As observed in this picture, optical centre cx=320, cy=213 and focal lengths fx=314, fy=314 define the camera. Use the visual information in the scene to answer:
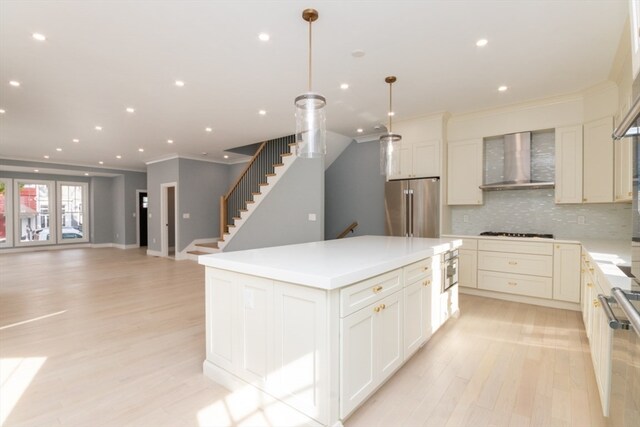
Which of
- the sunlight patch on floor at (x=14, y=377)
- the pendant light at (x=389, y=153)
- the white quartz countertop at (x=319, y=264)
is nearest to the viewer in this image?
the white quartz countertop at (x=319, y=264)

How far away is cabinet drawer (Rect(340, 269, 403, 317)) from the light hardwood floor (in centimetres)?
71

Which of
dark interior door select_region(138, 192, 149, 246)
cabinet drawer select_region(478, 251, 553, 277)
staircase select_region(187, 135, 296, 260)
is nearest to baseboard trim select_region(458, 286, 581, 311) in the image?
cabinet drawer select_region(478, 251, 553, 277)

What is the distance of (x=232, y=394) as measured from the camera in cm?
216

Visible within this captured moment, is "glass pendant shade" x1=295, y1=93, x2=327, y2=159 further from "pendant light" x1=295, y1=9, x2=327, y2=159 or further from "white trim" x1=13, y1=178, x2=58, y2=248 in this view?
"white trim" x1=13, y1=178, x2=58, y2=248

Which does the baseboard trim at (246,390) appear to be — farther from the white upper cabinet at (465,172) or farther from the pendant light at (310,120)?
the white upper cabinet at (465,172)

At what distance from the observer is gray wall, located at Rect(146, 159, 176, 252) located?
8539 mm

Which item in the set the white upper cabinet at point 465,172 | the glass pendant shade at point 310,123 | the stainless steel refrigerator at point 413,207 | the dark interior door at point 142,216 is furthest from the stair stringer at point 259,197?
the dark interior door at point 142,216

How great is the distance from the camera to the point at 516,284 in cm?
431

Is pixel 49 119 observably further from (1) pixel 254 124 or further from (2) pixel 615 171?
(2) pixel 615 171

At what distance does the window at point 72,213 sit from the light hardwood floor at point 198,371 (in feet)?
25.6

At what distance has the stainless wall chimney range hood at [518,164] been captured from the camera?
445cm

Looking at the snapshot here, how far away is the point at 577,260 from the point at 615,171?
1126 millimetres

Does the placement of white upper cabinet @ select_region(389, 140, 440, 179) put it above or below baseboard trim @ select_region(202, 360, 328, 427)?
above

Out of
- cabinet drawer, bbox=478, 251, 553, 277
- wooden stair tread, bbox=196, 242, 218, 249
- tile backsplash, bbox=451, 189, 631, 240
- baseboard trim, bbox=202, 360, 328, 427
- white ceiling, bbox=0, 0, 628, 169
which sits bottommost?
baseboard trim, bbox=202, 360, 328, 427
